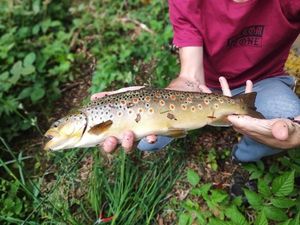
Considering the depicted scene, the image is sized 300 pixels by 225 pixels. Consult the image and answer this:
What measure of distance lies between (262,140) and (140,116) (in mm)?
657

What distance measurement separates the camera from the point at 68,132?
2.09 meters

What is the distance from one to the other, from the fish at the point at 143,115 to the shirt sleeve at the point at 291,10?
57 cm

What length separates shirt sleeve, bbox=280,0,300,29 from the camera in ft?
7.55

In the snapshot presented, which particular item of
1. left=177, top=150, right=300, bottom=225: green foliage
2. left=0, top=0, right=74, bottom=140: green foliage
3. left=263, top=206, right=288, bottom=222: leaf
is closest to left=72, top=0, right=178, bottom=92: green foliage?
left=0, top=0, right=74, bottom=140: green foliage

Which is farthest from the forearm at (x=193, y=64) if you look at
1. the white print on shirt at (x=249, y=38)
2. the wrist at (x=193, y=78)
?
the white print on shirt at (x=249, y=38)

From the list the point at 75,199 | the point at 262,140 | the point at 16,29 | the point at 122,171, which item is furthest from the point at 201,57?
the point at 16,29

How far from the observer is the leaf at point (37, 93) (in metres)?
3.44

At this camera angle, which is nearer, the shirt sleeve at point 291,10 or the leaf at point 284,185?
the leaf at point 284,185

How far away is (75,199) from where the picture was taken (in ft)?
8.84

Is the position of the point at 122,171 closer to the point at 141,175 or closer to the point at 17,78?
the point at 141,175

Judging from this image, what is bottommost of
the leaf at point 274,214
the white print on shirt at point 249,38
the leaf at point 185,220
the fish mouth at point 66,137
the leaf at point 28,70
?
the leaf at point 185,220

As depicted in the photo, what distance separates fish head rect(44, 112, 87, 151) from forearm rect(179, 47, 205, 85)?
0.78 metres

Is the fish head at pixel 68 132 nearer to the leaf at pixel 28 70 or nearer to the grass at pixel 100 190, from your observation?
the grass at pixel 100 190

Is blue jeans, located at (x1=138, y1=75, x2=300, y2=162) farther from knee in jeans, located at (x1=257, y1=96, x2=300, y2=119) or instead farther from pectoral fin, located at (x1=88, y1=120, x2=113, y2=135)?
pectoral fin, located at (x1=88, y1=120, x2=113, y2=135)
